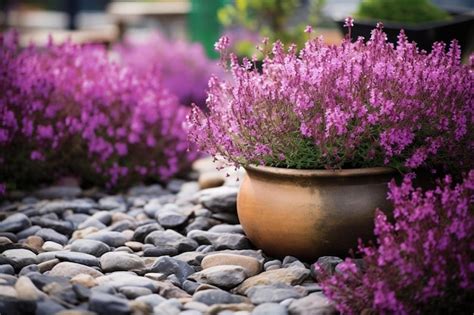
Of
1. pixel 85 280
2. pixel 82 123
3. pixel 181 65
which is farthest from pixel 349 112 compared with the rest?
pixel 181 65

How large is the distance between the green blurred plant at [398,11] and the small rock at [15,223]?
12.4ft

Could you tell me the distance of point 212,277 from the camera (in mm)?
3230

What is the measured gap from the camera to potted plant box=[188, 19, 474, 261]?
328 centimetres

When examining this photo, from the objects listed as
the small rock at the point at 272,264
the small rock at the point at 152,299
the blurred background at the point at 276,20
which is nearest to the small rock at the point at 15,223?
the small rock at the point at 152,299

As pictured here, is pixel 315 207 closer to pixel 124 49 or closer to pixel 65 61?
pixel 65 61

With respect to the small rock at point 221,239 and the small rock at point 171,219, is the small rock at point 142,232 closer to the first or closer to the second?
the small rock at point 171,219

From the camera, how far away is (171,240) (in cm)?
385

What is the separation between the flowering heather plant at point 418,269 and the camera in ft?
8.77

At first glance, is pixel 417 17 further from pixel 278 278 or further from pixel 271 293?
pixel 271 293

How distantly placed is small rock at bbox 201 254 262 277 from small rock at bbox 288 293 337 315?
48 centimetres

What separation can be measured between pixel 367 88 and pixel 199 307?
1267mm

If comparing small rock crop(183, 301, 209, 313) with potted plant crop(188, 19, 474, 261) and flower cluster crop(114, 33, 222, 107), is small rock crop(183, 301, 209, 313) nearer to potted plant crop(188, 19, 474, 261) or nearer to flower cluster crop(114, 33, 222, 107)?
potted plant crop(188, 19, 474, 261)

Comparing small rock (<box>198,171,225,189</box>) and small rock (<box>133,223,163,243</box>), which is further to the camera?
small rock (<box>198,171,225,189</box>)

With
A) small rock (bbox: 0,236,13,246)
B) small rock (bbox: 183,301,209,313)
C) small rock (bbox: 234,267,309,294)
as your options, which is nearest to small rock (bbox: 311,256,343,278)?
small rock (bbox: 234,267,309,294)
